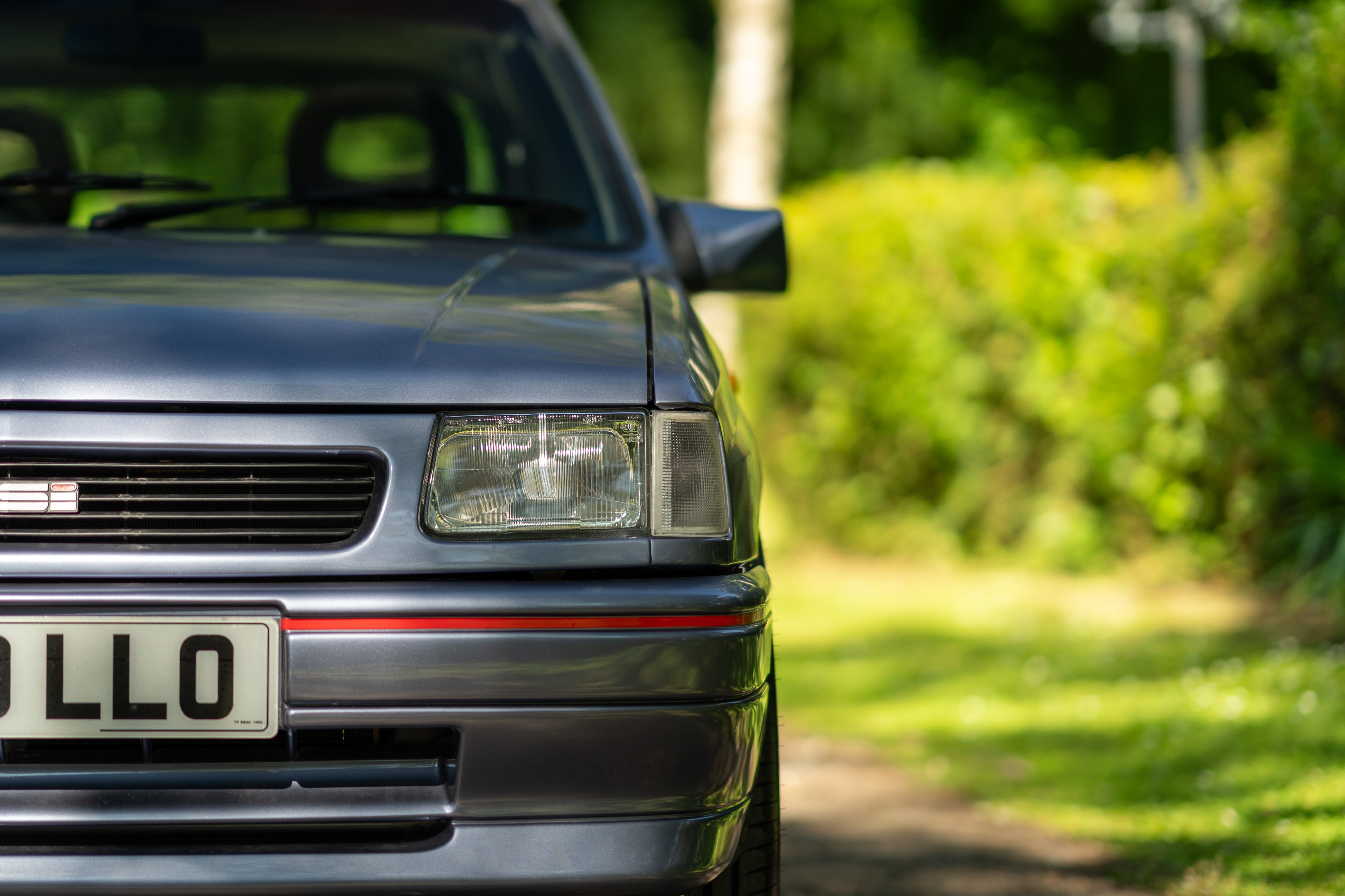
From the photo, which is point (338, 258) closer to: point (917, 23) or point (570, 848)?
point (570, 848)

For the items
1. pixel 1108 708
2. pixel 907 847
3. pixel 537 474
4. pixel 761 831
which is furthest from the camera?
pixel 1108 708

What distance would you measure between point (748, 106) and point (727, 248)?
6521 mm

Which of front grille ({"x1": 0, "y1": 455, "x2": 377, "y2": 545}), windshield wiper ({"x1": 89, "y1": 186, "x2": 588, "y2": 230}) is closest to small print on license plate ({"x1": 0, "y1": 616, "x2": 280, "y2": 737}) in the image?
front grille ({"x1": 0, "y1": 455, "x2": 377, "y2": 545})

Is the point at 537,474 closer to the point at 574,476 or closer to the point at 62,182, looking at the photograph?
the point at 574,476

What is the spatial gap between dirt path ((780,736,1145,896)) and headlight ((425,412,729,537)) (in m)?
1.60

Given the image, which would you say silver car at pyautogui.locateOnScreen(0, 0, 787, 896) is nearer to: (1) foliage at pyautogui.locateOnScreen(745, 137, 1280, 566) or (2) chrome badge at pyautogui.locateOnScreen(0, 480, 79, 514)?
(2) chrome badge at pyautogui.locateOnScreen(0, 480, 79, 514)

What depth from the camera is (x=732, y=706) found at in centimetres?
175

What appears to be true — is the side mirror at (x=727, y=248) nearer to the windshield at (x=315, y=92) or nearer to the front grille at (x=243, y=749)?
the windshield at (x=315, y=92)

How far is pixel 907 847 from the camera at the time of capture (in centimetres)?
353

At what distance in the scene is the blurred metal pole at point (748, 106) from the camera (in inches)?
354

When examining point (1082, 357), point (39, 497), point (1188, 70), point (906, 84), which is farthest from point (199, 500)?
point (906, 84)

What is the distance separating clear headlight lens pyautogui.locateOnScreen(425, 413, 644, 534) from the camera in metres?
1.77

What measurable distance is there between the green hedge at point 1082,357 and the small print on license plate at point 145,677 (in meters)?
4.43

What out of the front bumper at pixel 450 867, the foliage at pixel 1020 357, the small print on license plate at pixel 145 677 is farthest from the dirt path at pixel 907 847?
the foliage at pixel 1020 357
